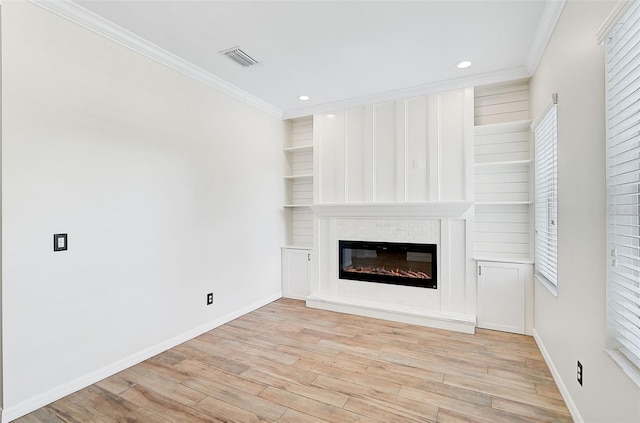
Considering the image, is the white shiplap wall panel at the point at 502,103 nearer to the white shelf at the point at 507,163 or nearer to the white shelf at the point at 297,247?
the white shelf at the point at 507,163

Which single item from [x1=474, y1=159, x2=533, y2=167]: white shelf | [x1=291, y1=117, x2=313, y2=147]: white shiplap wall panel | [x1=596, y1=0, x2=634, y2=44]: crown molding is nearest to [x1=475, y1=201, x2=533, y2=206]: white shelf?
[x1=474, y1=159, x2=533, y2=167]: white shelf

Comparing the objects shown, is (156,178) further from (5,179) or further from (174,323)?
(174,323)

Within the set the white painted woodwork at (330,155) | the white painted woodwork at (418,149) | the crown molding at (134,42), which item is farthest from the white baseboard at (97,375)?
the white painted woodwork at (418,149)

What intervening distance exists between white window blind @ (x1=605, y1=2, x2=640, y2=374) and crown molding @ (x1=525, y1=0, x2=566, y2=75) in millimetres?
1025

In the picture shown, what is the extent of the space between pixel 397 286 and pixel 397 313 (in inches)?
14.8

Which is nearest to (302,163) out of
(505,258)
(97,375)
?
(505,258)

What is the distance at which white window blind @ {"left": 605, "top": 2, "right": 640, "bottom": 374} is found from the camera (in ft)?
4.12

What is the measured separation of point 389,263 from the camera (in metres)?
4.01

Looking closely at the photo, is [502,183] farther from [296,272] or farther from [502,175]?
[296,272]

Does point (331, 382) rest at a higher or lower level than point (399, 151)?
lower

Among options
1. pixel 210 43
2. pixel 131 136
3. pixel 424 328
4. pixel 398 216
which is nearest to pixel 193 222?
pixel 131 136

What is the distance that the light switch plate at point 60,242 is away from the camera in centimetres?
215

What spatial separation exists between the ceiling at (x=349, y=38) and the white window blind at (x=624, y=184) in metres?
1.10

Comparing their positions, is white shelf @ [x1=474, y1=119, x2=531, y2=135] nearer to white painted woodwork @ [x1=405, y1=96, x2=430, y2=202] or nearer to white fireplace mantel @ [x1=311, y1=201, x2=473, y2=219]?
white painted woodwork @ [x1=405, y1=96, x2=430, y2=202]
